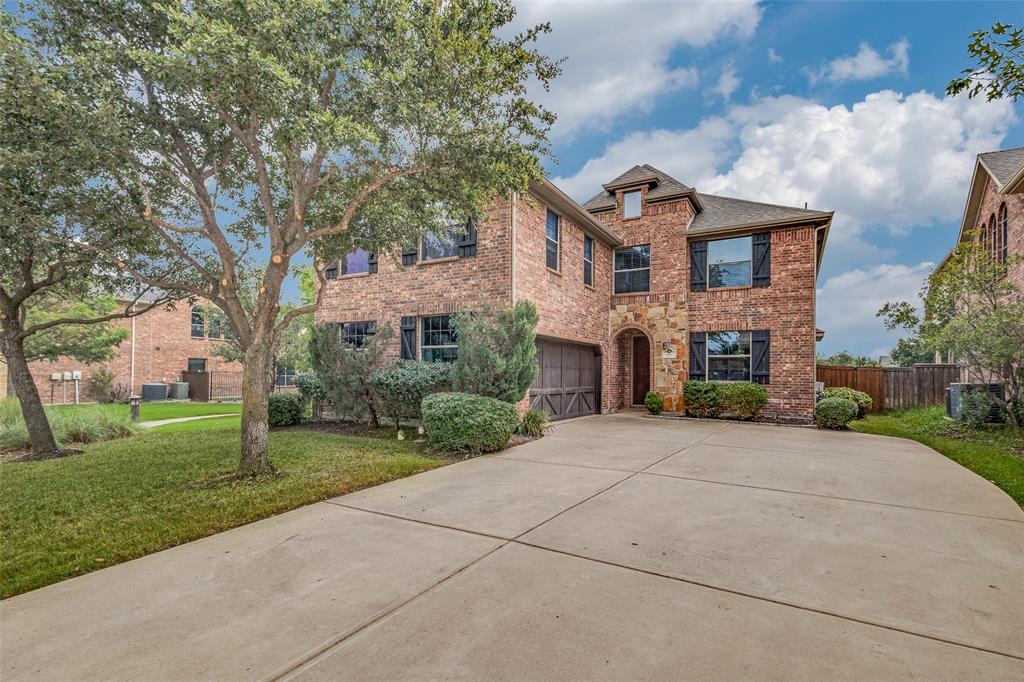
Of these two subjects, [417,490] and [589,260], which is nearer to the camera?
[417,490]

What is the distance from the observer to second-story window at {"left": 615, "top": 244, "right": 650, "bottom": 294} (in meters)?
15.2

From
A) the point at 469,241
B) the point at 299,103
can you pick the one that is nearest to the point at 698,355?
the point at 469,241

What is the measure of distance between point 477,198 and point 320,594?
5688 millimetres

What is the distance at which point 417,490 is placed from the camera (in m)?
5.55

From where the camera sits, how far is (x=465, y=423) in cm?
774

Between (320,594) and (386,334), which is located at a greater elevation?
(386,334)

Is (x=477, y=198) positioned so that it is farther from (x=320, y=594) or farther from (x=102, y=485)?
(x=102, y=485)

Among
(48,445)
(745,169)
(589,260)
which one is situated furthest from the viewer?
(745,169)

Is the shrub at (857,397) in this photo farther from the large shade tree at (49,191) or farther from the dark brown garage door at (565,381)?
the large shade tree at (49,191)

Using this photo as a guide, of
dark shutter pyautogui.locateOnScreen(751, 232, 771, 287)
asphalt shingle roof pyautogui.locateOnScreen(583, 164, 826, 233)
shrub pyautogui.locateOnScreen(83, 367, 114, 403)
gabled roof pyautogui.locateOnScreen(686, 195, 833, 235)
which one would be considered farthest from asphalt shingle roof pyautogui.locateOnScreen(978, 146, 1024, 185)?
shrub pyautogui.locateOnScreen(83, 367, 114, 403)

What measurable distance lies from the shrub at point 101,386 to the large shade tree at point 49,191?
14.6 m

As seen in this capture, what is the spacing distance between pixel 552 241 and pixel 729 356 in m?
6.78

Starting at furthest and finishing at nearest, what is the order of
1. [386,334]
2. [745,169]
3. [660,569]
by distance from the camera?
[745,169] < [386,334] < [660,569]

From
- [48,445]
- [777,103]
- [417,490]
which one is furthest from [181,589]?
[777,103]
